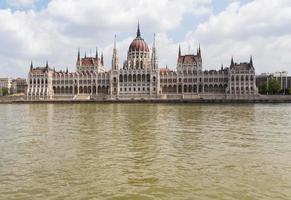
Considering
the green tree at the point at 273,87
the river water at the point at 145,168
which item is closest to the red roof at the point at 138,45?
the green tree at the point at 273,87

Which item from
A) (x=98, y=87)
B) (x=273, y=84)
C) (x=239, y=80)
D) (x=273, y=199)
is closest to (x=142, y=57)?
(x=98, y=87)

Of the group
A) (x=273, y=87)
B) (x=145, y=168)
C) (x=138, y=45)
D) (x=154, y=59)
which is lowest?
(x=145, y=168)

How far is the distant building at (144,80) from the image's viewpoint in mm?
99625

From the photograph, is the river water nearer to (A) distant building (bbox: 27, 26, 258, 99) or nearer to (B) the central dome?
(A) distant building (bbox: 27, 26, 258, 99)

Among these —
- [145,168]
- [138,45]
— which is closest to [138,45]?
[138,45]

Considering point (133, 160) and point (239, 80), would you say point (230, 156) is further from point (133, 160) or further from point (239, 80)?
point (239, 80)

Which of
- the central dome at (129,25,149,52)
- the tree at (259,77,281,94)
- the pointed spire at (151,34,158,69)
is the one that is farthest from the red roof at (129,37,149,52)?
the tree at (259,77,281,94)

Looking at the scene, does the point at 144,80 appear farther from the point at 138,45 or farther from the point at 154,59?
the point at 138,45

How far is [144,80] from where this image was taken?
10325 centimetres

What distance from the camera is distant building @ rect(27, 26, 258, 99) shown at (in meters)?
99.6

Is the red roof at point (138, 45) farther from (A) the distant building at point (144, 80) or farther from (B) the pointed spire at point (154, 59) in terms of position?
(B) the pointed spire at point (154, 59)

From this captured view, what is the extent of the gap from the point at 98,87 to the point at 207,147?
9492 centimetres

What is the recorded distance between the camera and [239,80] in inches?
3912

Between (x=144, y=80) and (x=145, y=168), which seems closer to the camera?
(x=145, y=168)
